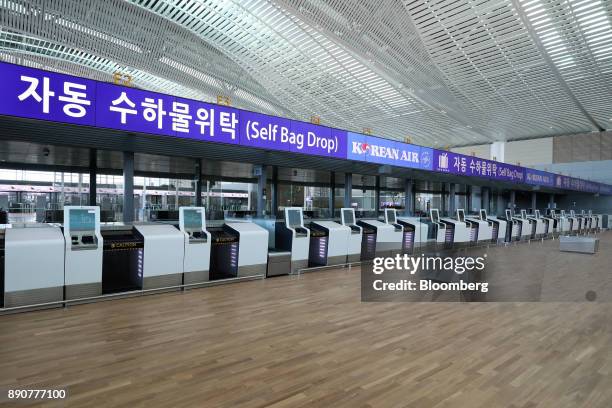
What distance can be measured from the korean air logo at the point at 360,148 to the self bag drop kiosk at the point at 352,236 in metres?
1.30

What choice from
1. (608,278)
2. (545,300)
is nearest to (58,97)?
(545,300)

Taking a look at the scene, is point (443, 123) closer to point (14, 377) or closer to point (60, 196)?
point (60, 196)

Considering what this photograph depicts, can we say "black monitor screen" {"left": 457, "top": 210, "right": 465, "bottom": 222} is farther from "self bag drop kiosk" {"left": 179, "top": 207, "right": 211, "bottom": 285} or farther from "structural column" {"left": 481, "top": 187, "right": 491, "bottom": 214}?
"self bag drop kiosk" {"left": 179, "top": 207, "right": 211, "bottom": 285}

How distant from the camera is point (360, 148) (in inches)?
287

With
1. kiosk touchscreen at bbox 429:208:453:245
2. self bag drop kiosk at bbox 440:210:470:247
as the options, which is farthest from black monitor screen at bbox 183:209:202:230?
self bag drop kiosk at bbox 440:210:470:247

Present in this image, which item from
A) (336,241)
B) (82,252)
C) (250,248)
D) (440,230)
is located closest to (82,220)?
(82,252)

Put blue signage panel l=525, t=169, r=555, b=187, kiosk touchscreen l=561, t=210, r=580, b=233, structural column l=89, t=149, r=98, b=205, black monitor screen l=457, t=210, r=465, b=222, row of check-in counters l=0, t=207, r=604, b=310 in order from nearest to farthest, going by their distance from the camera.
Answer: row of check-in counters l=0, t=207, r=604, b=310 < structural column l=89, t=149, r=98, b=205 < black monitor screen l=457, t=210, r=465, b=222 < blue signage panel l=525, t=169, r=555, b=187 < kiosk touchscreen l=561, t=210, r=580, b=233

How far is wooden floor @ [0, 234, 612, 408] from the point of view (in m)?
2.31

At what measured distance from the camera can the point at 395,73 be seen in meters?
18.2

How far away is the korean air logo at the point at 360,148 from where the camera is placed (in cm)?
Result: 721

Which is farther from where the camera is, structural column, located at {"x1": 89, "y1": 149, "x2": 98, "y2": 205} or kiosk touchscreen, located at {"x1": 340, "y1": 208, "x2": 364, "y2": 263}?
kiosk touchscreen, located at {"x1": 340, "y1": 208, "x2": 364, "y2": 263}

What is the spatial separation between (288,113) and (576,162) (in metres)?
22.6

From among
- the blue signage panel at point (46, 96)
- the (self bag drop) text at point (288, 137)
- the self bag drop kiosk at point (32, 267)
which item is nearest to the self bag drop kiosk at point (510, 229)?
the (self bag drop) text at point (288, 137)

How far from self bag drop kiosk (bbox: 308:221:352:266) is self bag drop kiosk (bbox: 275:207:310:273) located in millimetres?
314
